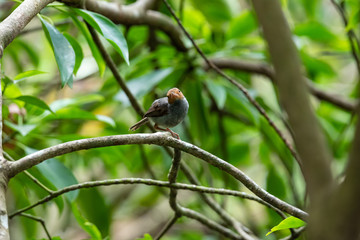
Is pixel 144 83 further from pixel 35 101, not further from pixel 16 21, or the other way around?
pixel 16 21

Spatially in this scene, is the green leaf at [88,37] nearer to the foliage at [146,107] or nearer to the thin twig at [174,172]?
the foliage at [146,107]

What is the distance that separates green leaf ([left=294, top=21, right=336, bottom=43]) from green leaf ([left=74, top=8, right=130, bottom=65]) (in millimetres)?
1725

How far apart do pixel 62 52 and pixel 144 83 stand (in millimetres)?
1088

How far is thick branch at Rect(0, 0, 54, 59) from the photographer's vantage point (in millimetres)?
1335

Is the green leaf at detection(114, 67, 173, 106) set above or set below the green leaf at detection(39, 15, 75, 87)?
below

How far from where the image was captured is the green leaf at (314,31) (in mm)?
3174

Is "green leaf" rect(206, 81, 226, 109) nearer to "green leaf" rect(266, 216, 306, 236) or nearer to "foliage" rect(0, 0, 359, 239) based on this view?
"foliage" rect(0, 0, 359, 239)

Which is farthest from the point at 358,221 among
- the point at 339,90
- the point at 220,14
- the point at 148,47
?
the point at 339,90

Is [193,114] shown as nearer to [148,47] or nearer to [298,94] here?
[148,47]

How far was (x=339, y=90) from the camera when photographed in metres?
4.63

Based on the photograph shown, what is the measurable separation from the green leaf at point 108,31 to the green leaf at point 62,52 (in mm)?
112

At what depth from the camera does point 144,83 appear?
9.25 feet

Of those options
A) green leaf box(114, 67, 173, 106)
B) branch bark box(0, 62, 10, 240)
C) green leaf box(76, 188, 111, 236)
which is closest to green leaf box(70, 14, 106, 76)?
green leaf box(114, 67, 173, 106)

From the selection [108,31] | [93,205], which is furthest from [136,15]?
[93,205]
